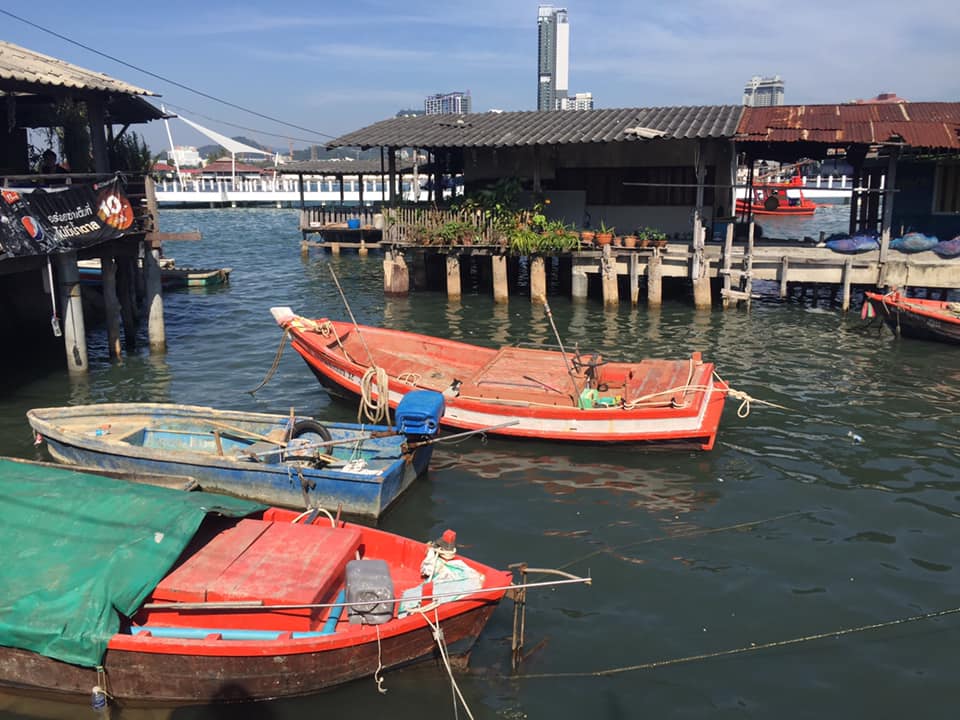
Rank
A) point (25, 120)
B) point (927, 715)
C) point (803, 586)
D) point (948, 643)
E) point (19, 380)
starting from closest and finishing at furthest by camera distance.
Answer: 1. point (927, 715)
2. point (948, 643)
3. point (803, 586)
4. point (19, 380)
5. point (25, 120)

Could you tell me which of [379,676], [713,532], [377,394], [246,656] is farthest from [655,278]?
[246,656]

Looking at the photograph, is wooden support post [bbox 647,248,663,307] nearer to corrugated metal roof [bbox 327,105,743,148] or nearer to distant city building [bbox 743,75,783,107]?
corrugated metal roof [bbox 327,105,743,148]

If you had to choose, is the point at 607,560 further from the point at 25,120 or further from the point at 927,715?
the point at 25,120

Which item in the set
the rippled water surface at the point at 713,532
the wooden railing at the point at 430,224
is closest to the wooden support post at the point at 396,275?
the wooden railing at the point at 430,224

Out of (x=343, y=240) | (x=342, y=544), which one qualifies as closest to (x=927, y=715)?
(x=342, y=544)

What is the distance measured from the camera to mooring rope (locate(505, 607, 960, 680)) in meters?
7.85

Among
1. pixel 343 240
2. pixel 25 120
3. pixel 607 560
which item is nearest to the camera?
pixel 607 560

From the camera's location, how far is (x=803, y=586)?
9.33 m

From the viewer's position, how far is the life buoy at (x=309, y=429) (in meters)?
12.0

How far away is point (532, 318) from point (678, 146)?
765 cm

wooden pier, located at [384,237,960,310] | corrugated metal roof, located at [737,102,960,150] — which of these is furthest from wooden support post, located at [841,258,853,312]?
corrugated metal roof, located at [737,102,960,150]

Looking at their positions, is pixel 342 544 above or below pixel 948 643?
above

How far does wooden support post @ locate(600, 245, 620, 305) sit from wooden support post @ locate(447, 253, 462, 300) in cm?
506

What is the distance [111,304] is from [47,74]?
5409 millimetres
